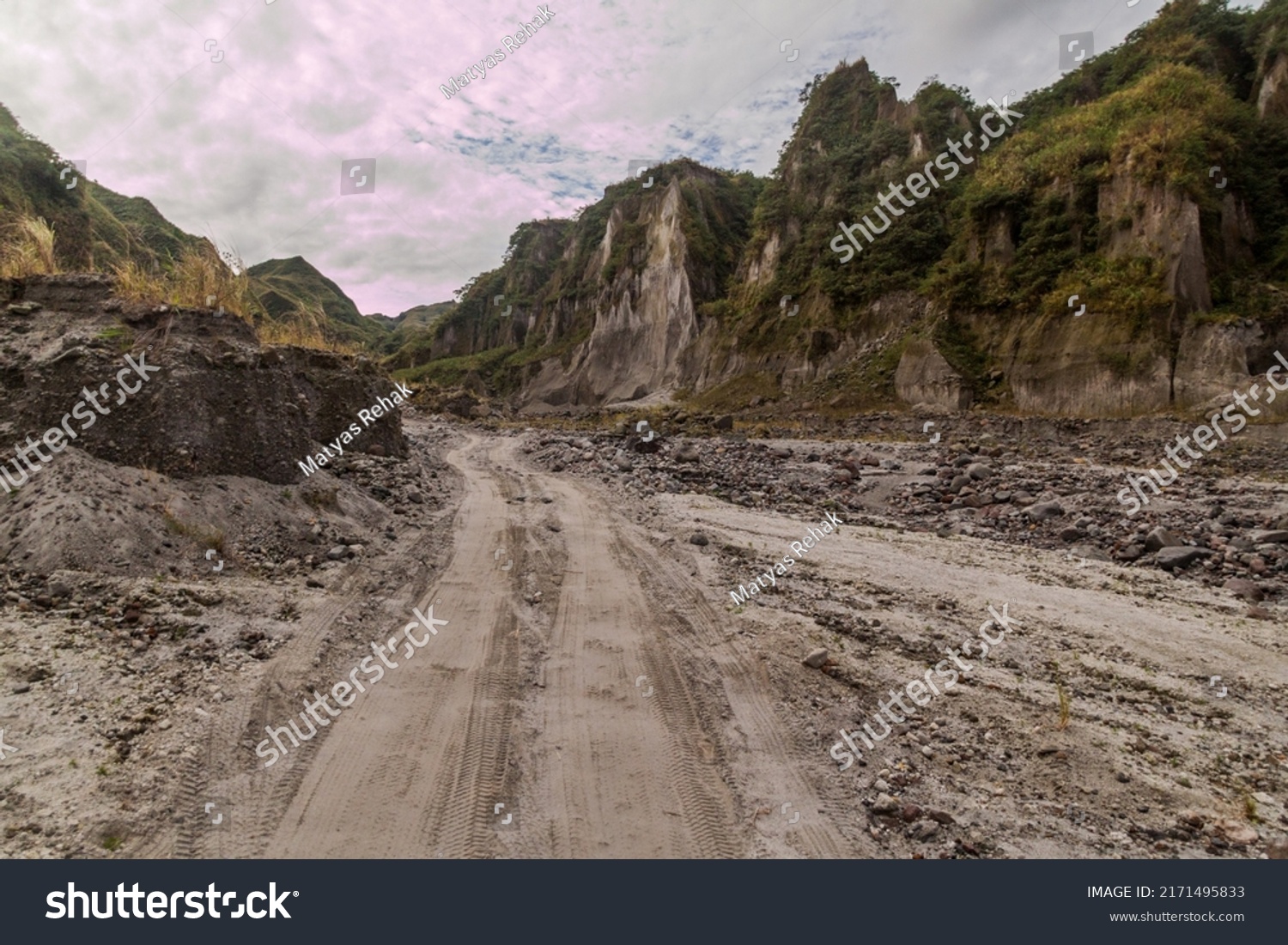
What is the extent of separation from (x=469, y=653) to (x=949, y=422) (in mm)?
21222

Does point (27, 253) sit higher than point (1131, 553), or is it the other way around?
point (27, 253)

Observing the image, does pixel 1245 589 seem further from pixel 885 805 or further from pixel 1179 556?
pixel 885 805

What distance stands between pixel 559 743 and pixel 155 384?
6.92 metres

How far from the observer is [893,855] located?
3309 mm

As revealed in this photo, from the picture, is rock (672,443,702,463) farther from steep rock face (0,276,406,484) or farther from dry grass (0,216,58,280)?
dry grass (0,216,58,280)

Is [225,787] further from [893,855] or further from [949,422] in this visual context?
[949,422]

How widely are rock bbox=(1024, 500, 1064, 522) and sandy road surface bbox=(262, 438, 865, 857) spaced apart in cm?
634

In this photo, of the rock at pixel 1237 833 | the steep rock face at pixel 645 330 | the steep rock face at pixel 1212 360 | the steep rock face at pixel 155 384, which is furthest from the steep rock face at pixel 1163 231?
the steep rock face at pixel 645 330

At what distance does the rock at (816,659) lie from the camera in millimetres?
5395

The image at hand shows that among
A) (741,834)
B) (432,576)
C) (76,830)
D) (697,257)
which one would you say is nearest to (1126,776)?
(741,834)

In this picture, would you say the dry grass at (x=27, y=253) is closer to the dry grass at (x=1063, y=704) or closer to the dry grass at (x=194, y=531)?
the dry grass at (x=194, y=531)

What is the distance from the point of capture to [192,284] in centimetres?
892

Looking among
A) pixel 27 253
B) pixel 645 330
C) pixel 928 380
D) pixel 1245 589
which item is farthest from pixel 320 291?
pixel 1245 589

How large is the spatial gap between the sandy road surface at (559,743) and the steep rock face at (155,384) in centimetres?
357
